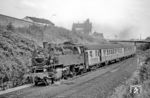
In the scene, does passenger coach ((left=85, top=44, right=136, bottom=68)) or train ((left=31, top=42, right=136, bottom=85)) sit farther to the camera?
passenger coach ((left=85, top=44, right=136, bottom=68))

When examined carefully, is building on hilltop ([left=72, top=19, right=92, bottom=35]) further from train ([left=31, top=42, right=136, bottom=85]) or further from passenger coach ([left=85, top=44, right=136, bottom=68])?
train ([left=31, top=42, right=136, bottom=85])

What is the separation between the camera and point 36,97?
405 inches

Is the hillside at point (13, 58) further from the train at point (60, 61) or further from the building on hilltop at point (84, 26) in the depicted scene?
the building on hilltop at point (84, 26)

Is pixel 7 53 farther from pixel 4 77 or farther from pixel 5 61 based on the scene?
pixel 4 77

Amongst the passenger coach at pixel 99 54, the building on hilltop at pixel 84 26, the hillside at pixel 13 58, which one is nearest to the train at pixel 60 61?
the passenger coach at pixel 99 54

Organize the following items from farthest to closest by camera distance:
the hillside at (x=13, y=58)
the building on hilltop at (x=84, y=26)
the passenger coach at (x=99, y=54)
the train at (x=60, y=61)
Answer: the building on hilltop at (x=84, y=26), the passenger coach at (x=99, y=54), the hillside at (x=13, y=58), the train at (x=60, y=61)

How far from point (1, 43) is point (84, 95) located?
11966 mm

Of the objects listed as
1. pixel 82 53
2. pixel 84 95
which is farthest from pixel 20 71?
pixel 84 95

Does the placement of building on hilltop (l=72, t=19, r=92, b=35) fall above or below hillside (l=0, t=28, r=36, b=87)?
above

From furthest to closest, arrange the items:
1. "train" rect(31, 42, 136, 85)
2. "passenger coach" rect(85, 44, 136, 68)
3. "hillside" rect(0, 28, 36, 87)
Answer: "passenger coach" rect(85, 44, 136, 68) < "hillside" rect(0, 28, 36, 87) < "train" rect(31, 42, 136, 85)

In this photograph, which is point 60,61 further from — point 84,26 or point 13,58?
point 84,26

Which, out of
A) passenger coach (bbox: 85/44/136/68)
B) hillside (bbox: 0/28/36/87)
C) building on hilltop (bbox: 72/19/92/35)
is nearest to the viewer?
hillside (bbox: 0/28/36/87)

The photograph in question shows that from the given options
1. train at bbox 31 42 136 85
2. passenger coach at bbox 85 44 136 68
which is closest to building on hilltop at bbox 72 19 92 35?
passenger coach at bbox 85 44 136 68

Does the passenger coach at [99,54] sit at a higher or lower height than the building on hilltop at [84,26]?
lower
